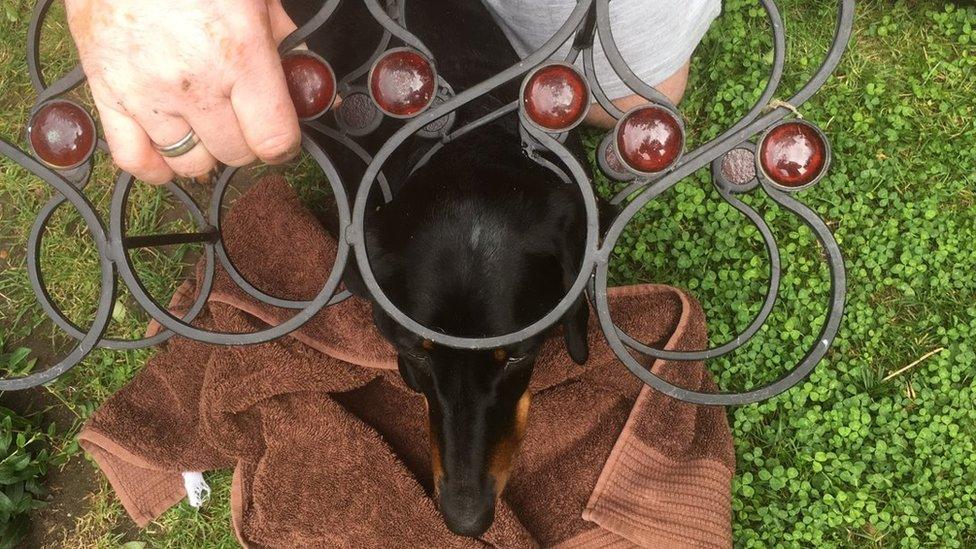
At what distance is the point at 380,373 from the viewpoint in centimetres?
245

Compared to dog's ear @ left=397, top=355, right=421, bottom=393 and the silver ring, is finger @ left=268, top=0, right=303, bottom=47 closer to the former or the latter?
the silver ring

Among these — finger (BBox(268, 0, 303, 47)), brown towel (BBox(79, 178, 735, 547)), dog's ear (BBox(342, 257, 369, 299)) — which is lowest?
brown towel (BBox(79, 178, 735, 547))

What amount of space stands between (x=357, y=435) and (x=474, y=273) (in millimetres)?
1039

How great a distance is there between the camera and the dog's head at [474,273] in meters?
1.61

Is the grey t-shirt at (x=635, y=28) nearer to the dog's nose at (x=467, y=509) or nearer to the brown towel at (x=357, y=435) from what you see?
the brown towel at (x=357, y=435)

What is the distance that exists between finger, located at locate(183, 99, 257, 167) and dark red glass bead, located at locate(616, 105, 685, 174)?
633mm

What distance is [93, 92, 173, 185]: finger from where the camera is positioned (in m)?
1.22

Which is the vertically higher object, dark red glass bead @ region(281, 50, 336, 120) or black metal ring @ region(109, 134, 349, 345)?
dark red glass bead @ region(281, 50, 336, 120)

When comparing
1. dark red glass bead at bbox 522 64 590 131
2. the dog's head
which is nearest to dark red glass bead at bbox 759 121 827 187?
dark red glass bead at bbox 522 64 590 131

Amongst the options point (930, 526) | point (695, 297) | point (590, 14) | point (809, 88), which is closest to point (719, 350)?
point (809, 88)

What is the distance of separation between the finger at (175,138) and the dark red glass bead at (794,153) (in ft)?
3.06

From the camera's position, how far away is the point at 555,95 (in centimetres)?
121

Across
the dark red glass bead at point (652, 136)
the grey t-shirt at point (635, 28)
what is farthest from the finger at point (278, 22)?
the grey t-shirt at point (635, 28)

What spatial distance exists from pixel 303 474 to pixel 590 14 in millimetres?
1726
